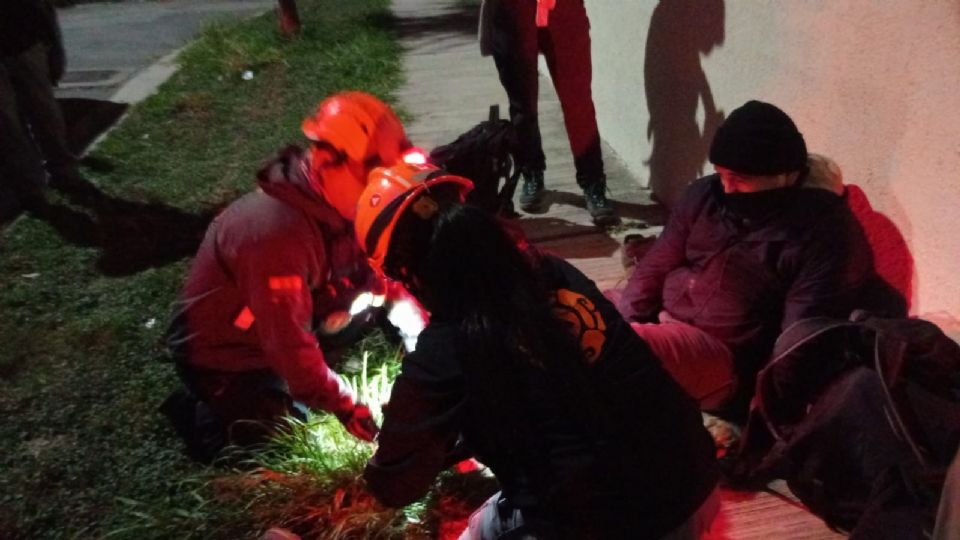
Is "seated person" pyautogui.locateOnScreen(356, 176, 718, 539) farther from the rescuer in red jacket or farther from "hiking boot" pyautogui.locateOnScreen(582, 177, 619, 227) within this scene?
"hiking boot" pyautogui.locateOnScreen(582, 177, 619, 227)

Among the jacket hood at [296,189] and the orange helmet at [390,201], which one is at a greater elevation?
the orange helmet at [390,201]

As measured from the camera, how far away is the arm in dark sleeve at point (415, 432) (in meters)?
1.72

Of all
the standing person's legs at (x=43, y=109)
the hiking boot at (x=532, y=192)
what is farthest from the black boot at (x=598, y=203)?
the standing person's legs at (x=43, y=109)

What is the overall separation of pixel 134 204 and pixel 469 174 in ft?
9.47

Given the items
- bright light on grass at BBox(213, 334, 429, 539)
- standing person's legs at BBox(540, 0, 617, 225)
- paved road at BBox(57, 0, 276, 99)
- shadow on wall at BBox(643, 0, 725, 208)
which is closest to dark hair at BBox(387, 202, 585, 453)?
bright light on grass at BBox(213, 334, 429, 539)

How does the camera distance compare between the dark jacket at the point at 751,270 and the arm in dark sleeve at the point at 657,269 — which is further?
the arm in dark sleeve at the point at 657,269

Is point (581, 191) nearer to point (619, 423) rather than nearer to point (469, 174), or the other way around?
point (469, 174)

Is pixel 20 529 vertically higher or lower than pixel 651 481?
lower

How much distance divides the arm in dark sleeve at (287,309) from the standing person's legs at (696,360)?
1094mm

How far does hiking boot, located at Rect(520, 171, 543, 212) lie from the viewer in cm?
505

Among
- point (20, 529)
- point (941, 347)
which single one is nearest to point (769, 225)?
point (941, 347)

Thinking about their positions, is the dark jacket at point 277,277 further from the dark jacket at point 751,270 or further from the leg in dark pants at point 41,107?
the leg in dark pants at point 41,107

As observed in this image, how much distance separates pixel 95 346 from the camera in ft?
12.6

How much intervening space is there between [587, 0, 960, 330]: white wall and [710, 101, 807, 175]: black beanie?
368 millimetres
